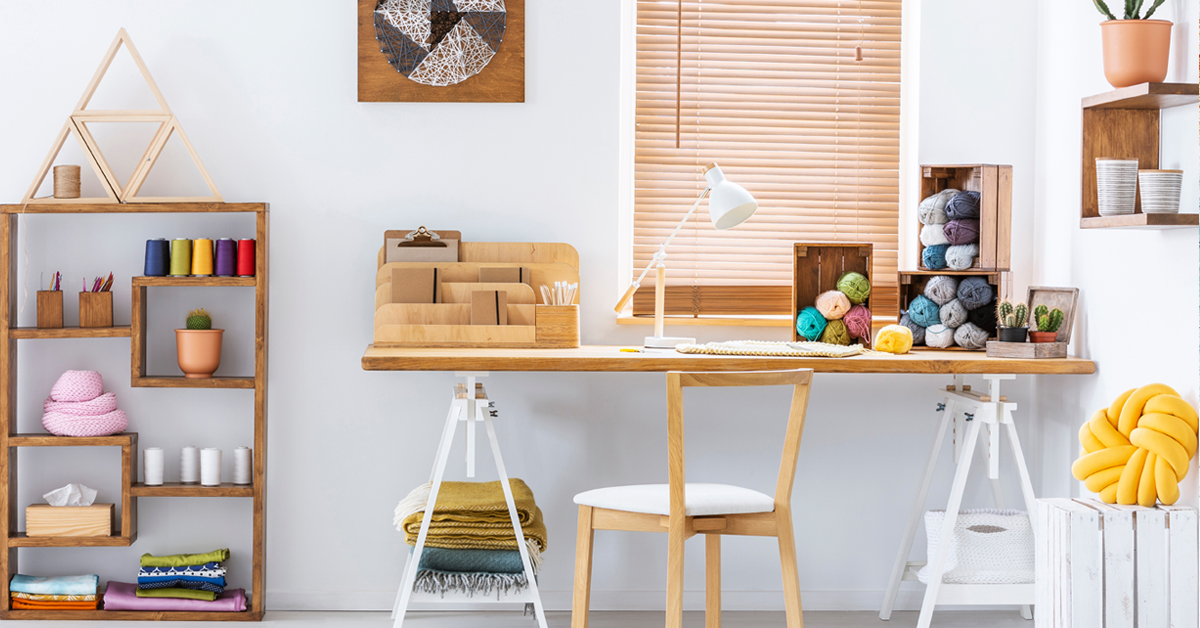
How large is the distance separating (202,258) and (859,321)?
1873 mm

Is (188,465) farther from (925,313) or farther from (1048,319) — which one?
(1048,319)

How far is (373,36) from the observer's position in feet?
8.82

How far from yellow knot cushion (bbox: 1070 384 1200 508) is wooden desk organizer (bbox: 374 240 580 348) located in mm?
1300

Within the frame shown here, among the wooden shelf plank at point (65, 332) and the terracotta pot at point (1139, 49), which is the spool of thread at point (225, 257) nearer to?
the wooden shelf plank at point (65, 332)

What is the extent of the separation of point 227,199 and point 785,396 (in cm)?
178

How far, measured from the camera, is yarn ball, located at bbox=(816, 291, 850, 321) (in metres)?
2.57

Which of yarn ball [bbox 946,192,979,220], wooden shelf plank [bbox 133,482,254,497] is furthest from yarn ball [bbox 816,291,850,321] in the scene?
wooden shelf plank [bbox 133,482,254,497]

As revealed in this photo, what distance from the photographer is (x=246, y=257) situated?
260 centimetres

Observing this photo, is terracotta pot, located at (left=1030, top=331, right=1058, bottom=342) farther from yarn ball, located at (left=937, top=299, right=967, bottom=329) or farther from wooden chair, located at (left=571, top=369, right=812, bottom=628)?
wooden chair, located at (left=571, top=369, right=812, bottom=628)

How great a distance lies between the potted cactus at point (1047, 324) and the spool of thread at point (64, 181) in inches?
106

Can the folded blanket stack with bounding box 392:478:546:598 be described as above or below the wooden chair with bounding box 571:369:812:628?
below

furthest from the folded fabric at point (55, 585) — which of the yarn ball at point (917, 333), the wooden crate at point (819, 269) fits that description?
the yarn ball at point (917, 333)

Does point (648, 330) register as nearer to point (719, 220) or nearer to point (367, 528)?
point (719, 220)

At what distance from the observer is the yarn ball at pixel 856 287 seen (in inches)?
102
